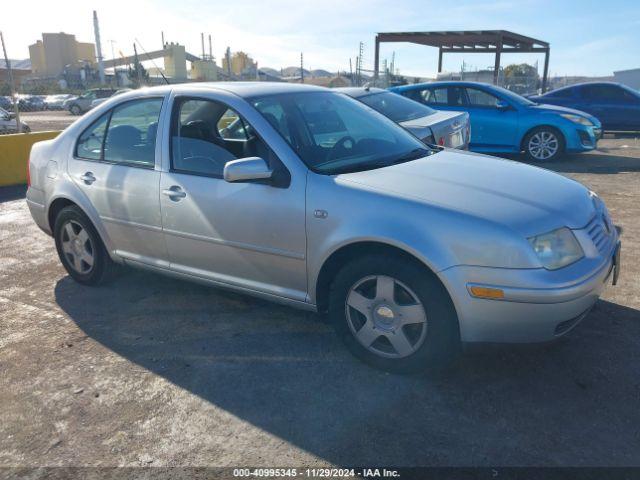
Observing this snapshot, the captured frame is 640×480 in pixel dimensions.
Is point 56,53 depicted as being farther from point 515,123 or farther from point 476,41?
point 515,123

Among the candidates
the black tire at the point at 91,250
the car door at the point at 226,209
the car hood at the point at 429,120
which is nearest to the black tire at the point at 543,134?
the car hood at the point at 429,120

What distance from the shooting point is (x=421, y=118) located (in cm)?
736

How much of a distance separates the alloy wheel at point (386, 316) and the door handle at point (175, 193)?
134 cm

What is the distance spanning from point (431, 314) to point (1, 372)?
2.60 meters

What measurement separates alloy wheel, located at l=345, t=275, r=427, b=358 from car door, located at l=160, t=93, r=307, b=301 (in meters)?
0.37

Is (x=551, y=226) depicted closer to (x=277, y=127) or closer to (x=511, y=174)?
(x=511, y=174)

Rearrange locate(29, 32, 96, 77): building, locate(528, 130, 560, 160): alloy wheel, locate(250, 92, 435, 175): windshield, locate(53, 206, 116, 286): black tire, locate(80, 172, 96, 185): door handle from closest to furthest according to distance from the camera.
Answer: locate(250, 92, 435, 175): windshield → locate(80, 172, 96, 185): door handle → locate(53, 206, 116, 286): black tire → locate(528, 130, 560, 160): alloy wheel → locate(29, 32, 96, 77): building

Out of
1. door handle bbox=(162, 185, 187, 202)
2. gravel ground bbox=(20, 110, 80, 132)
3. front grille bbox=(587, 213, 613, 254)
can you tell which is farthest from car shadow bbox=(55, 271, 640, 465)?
gravel ground bbox=(20, 110, 80, 132)

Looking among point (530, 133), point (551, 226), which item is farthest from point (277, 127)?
point (530, 133)

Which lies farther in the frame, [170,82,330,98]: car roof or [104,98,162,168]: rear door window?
[104,98,162,168]: rear door window

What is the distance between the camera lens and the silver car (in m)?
2.73

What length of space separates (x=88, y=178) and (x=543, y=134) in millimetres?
8328

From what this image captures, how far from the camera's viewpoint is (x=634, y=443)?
8.23 feet

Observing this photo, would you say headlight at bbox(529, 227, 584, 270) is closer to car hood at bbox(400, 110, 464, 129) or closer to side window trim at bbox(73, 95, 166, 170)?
side window trim at bbox(73, 95, 166, 170)
